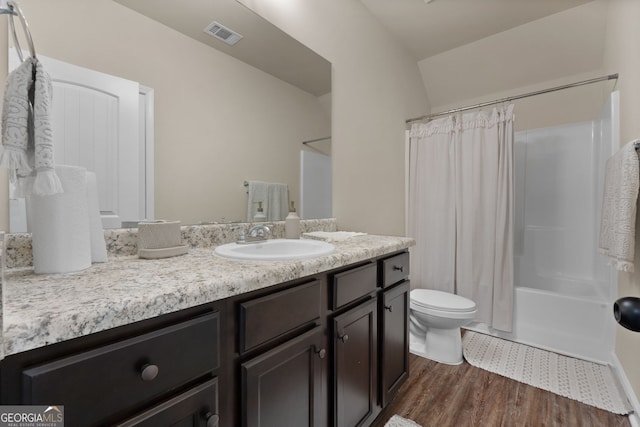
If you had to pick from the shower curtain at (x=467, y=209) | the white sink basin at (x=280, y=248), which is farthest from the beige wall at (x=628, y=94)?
the white sink basin at (x=280, y=248)

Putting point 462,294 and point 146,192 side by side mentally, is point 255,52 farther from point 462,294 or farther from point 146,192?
point 462,294

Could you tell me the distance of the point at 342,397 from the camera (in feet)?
3.38

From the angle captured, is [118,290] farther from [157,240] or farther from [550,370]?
[550,370]

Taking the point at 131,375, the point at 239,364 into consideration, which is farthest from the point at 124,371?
the point at 239,364

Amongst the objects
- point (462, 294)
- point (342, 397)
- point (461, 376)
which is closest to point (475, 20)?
point (462, 294)

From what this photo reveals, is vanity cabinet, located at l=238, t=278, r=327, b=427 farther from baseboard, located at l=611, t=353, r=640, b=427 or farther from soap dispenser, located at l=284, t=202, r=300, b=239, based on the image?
baseboard, located at l=611, t=353, r=640, b=427

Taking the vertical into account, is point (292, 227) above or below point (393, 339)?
above

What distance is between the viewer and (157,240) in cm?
94

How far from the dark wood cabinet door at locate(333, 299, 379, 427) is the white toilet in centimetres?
79

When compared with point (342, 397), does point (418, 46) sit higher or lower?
higher

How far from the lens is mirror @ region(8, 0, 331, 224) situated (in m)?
0.90

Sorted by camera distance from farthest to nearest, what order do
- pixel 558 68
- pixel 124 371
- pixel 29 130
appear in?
pixel 558 68 → pixel 29 130 → pixel 124 371

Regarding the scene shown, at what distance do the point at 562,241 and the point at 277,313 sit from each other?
3168 mm

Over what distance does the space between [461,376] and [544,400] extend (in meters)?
0.41
